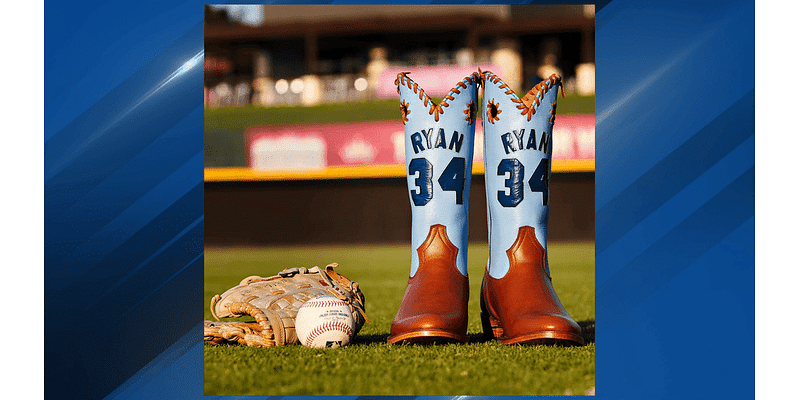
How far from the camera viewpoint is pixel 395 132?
799 centimetres

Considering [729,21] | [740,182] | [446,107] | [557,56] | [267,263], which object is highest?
[557,56]

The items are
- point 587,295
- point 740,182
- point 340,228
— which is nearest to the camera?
point 740,182

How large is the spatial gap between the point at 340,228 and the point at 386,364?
19.9 ft

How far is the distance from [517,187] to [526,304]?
41 cm

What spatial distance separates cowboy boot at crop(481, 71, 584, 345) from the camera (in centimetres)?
215

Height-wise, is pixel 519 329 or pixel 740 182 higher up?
pixel 740 182

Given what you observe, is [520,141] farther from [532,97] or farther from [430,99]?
[430,99]

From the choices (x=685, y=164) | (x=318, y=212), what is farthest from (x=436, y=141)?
(x=318, y=212)

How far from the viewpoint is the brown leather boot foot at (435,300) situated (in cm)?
201

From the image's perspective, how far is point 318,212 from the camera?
7.89 m

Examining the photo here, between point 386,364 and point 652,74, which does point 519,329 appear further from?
point 652,74

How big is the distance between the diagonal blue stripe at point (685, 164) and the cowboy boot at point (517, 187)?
12.9 inches

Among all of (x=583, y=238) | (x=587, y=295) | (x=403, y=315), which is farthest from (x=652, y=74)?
(x=583, y=238)

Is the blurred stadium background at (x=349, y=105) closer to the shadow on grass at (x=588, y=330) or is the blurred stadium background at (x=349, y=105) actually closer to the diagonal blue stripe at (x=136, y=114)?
the shadow on grass at (x=588, y=330)
